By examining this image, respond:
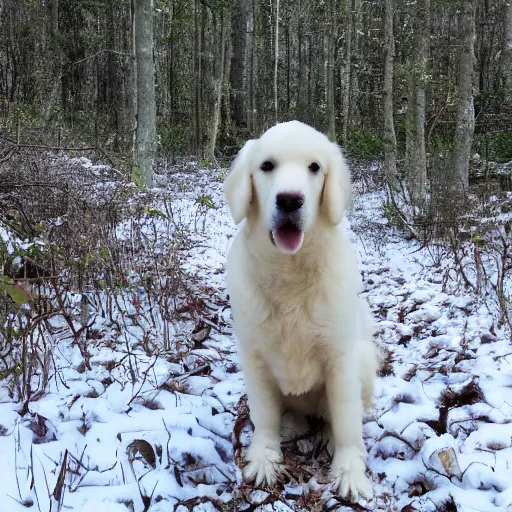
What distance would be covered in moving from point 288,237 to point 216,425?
3.27 ft

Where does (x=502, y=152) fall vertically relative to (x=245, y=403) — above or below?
above

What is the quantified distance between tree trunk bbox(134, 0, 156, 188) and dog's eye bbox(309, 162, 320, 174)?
582 centimetres

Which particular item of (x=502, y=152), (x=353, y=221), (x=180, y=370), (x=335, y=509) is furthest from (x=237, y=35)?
(x=335, y=509)

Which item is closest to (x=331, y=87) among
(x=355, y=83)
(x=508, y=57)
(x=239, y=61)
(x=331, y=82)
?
(x=331, y=82)

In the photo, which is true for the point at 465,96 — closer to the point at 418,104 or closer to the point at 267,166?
the point at 418,104

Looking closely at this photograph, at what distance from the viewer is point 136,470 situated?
72.3 inches

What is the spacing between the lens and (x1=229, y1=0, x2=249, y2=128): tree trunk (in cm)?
1450

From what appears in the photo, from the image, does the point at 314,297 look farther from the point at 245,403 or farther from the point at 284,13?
the point at 284,13

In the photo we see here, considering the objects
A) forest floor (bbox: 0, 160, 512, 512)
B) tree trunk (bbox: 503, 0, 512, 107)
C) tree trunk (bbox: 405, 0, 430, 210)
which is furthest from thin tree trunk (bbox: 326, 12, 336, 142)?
forest floor (bbox: 0, 160, 512, 512)

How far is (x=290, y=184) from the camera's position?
1.74 metres

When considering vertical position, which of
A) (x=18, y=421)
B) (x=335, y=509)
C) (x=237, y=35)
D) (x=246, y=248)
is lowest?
(x=335, y=509)

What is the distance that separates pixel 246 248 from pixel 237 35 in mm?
14052

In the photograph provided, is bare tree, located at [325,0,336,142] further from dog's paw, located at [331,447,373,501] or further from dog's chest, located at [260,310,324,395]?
dog's paw, located at [331,447,373,501]

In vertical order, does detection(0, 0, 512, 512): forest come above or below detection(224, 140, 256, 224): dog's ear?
below
